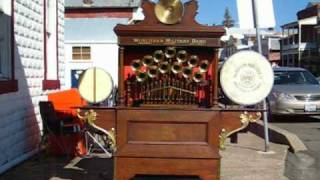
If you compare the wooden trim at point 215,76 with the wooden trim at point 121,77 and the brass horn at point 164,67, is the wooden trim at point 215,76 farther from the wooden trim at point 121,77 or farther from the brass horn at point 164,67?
the wooden trim at point 121,77

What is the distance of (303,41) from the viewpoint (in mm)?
70000

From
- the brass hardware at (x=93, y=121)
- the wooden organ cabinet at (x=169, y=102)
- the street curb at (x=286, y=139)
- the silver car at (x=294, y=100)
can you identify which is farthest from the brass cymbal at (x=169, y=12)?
the silver car at (x=294, y=100)

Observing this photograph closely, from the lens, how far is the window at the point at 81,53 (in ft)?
74.1

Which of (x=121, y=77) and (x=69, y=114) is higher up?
(x=121, y=77)

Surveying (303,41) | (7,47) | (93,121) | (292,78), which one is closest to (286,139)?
(7,47)

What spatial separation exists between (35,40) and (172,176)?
479 cm

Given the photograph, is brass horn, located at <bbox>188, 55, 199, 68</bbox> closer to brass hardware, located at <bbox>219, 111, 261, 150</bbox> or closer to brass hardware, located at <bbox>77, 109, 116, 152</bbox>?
brass hardware, located at <bbox>219, 111, 261, 150</bbox>

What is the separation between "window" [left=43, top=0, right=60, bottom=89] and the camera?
11.6 m

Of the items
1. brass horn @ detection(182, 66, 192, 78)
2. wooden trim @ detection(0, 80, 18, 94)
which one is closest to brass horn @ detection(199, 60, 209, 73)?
brass horn @ detection(182, 66, 192, 78)

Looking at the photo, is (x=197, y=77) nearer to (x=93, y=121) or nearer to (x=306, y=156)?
(x=93, y=121)

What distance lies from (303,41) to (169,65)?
2575 inches

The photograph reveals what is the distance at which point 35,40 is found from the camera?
34.6ft

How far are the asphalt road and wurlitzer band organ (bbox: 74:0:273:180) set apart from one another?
2.70 metres

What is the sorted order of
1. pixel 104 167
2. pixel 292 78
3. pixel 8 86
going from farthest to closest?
pixel 292 78 < pixel 104 167 < pixel 8 86
